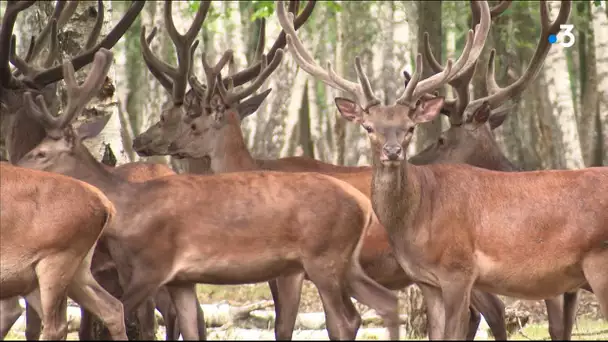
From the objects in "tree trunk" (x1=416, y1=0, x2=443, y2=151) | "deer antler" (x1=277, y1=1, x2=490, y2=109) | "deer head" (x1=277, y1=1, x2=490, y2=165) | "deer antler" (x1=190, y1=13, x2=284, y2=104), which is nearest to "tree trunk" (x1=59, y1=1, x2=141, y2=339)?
"deer antler" (x1=190, y1=13, x2=284, y2=104)

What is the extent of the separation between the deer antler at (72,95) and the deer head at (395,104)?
4.86ft

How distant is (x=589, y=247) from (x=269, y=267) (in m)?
2.20

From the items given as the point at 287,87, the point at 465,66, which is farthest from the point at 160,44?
the point at 465,66

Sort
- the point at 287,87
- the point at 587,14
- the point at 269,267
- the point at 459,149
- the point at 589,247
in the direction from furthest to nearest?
the point at 587,14 → the point at 287,87 → the point at 459,149 → the point at 269,267 → the point at 589,247

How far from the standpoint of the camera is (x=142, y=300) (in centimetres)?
977

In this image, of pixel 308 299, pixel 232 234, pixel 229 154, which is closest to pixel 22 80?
pixel 229 154

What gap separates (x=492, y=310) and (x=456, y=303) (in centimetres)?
171

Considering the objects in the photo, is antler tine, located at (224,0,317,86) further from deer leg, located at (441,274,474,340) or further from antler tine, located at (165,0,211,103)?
deer leg, located at (441,274,474,340)

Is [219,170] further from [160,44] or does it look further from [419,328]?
[160,44]

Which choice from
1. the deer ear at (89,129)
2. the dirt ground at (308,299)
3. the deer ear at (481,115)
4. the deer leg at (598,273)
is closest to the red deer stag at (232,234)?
the deer ear at (89,129)

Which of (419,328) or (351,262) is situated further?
(419,328)

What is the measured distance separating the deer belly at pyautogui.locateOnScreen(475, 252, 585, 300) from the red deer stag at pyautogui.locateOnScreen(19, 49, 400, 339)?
1.02 m

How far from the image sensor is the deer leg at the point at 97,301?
9227mm

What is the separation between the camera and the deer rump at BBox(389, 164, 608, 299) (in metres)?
9.26
